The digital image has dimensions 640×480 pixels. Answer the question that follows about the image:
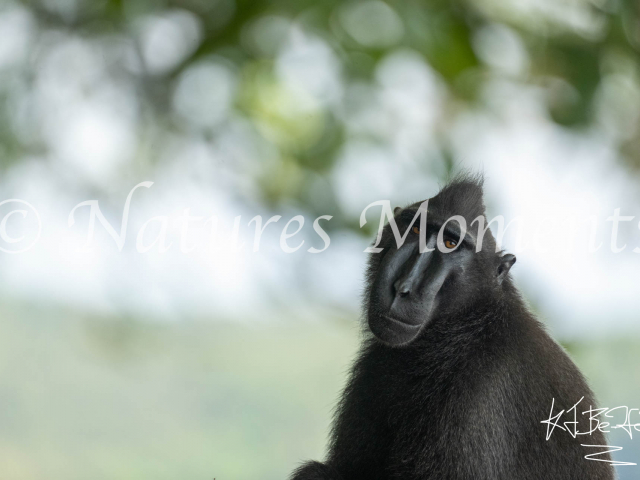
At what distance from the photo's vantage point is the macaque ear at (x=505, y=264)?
2273mm

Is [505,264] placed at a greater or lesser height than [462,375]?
greater

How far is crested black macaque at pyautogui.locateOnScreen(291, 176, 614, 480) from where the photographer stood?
211 centimetres

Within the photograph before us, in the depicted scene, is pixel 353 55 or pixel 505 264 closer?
pixel 505 264

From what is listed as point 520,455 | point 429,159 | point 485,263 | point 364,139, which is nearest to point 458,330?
point 485,263

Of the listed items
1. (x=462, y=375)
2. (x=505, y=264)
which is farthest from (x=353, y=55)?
(x=462, y=375)

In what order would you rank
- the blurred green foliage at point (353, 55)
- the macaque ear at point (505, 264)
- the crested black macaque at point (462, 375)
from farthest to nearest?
the blurred green foliage at point (353, 55), the macaque ear at point (505, 264), the crested black macaque at point (462, 375)

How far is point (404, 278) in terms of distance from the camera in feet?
7.02

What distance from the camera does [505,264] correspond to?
7.48 feet

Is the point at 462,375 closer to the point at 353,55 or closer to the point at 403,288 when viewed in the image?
the point at 403,288

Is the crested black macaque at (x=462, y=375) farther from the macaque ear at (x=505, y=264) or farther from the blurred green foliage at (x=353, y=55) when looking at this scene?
the blurred green foliage at (x=353, y=55)

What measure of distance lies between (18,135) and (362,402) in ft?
10.9

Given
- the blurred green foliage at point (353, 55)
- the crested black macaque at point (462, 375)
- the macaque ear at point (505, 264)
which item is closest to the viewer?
the crested black macaque at point (462, 375)

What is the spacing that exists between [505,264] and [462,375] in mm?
428
